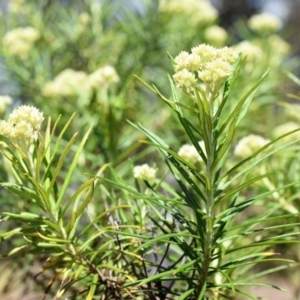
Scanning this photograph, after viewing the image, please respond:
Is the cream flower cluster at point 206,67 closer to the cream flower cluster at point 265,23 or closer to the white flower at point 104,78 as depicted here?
the white flower at point 104,78

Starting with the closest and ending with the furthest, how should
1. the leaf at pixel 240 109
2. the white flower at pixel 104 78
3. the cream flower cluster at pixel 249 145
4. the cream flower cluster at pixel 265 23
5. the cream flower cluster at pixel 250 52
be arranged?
the leaf at pixel 240 109
the cream flower cluster at pixel 249 145
the white flower at pixel 104 78
the cream flower cluster at pixel 250 52
the cream flower cluster at pixel 265 23

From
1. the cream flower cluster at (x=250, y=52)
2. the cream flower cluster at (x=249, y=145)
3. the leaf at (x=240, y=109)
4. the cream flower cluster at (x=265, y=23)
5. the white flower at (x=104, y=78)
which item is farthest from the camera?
the cream flower cluster at (x=265, y=23)

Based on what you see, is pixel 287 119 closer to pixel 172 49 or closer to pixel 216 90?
pixel 172 49

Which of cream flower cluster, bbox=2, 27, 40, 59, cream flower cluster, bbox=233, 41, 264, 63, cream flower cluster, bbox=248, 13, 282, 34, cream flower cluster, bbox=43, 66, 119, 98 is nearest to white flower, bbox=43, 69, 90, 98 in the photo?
cream flower cluster, bbox=43, 66, 119, 98

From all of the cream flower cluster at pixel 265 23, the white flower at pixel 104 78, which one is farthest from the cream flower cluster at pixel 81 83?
the cream flower cluster at pixel 265 23

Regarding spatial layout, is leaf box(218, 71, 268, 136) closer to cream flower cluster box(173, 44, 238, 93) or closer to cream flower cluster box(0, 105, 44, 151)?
cream flower cluster box(173, 44, 238, 93)

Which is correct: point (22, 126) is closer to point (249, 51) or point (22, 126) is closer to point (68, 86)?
point (68, 86)

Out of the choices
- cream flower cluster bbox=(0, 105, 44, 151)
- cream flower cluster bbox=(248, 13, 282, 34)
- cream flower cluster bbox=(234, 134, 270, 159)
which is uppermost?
cream flower cluster bbox=(248, 13, 282, 34)
